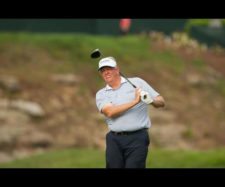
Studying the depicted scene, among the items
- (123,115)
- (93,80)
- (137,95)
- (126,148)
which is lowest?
(126,148)

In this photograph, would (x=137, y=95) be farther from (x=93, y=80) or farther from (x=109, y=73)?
(x=93, y=80)

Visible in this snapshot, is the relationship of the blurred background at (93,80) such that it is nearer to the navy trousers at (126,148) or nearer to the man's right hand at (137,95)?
the navy trousers at (126,148)

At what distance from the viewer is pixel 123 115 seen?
20.1 feet

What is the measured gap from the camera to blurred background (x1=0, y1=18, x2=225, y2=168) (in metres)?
23.4

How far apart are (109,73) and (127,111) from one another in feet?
1.09

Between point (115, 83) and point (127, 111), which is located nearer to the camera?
point (127, 111)

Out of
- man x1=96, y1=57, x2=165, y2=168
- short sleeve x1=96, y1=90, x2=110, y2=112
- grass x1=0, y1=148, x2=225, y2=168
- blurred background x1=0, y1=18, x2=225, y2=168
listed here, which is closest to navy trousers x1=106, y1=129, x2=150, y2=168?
man x1=96, y1=57, x2=165, y2=168

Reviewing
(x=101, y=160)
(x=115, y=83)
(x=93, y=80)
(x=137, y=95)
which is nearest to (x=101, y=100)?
(x=115, y=83)

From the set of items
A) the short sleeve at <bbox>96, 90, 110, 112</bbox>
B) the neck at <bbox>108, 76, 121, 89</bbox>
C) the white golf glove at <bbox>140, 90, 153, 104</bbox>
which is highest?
the neck at <bbox>108, 76, 121, 89</bbox>

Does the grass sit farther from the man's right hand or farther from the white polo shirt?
the man's right hand

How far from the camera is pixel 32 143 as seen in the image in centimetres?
2262
